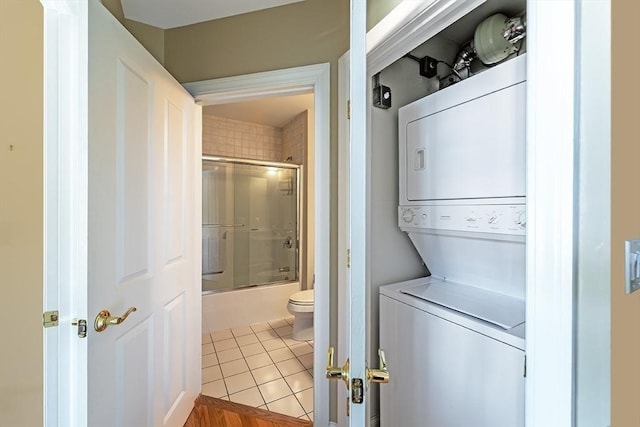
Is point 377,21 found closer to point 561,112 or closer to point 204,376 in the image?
point 561,112

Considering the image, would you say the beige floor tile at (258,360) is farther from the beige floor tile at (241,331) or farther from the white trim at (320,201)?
the white trim at (320,201)

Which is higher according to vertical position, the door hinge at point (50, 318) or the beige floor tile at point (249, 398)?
the door hinge at point (50, 318)

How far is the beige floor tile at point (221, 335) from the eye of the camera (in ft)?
9.50

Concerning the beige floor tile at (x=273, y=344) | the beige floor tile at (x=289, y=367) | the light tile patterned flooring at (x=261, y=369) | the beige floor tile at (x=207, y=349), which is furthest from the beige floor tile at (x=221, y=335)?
the beige floor tile at (x=289, y=367)

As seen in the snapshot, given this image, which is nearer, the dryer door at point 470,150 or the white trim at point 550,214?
the white trim at point 550,214

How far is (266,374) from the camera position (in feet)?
7.32

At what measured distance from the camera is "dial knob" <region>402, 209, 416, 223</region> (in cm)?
148

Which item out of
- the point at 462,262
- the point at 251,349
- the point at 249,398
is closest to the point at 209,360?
the point at 251,349

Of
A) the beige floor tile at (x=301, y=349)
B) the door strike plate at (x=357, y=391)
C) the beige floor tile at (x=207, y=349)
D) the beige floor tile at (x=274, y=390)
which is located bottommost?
the beige floor tile at (x=207, y=349)

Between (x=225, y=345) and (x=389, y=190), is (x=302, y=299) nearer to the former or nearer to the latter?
(x=225, y=345)

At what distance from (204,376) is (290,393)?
704 mm
